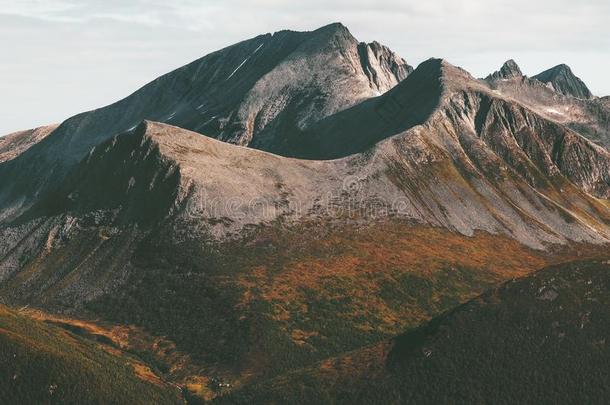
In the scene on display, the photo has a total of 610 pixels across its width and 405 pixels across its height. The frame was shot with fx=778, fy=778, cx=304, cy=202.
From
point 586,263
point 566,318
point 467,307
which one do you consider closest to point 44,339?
point 467,307

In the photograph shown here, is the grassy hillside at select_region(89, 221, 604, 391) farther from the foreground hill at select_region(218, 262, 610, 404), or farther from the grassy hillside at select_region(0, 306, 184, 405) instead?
the grassy hillside at select_region(0, 306, 184, 405)

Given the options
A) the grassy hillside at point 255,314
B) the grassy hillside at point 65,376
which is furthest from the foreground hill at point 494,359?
the grassy hillside at point 65,376

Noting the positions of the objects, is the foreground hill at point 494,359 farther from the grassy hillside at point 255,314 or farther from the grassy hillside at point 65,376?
the grassy hillside at point 65,376

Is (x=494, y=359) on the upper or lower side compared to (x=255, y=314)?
lower

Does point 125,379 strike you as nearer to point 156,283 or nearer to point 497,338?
point 156,283

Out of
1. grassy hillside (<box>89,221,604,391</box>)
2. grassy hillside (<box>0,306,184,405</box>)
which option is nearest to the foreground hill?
grassy hillside (<box>89,221,604,391</box>)

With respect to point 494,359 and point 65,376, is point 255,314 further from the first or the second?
point 494,359

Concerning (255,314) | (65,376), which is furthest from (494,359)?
(65,376)

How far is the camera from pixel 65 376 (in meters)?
143

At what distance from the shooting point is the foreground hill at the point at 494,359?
13762cm

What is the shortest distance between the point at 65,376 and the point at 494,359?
79501 mm

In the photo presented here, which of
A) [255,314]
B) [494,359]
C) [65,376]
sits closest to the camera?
[65,376]

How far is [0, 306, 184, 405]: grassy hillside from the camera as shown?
459 ft

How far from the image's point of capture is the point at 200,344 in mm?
173125
